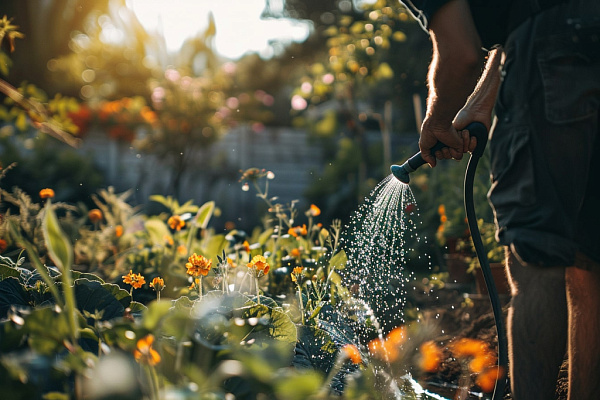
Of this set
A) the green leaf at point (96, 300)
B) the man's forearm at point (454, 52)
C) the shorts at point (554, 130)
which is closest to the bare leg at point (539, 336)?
the shorts at point (554, 130)

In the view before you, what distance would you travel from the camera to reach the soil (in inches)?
79.9

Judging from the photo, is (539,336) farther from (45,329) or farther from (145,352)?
(45,329)

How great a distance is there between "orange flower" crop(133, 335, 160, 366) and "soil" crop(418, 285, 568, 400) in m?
1.32

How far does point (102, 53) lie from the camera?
9.66m

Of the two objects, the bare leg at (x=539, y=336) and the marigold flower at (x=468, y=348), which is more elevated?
the bare leg at (x=539, y=336)

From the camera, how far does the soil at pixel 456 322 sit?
79.9 inches

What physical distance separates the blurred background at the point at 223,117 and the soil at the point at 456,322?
0.44 m

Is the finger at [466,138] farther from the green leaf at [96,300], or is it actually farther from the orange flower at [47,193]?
the orange flower at [47,193]

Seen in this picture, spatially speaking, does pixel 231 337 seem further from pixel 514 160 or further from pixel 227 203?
pixel 227 203

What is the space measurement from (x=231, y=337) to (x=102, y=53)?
31.4ft

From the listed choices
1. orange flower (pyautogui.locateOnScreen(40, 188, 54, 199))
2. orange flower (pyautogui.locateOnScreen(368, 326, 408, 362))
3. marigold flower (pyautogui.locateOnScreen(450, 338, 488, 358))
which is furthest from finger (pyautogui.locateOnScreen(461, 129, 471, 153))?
orange flower (pyautogui.locateOnScreen(40, 188, 54, 199))

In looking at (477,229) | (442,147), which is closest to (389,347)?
(477,229)

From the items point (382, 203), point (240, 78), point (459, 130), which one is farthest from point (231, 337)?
point (240, 78)

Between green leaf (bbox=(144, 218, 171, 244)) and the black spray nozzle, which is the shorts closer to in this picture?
the black spray nozzle
